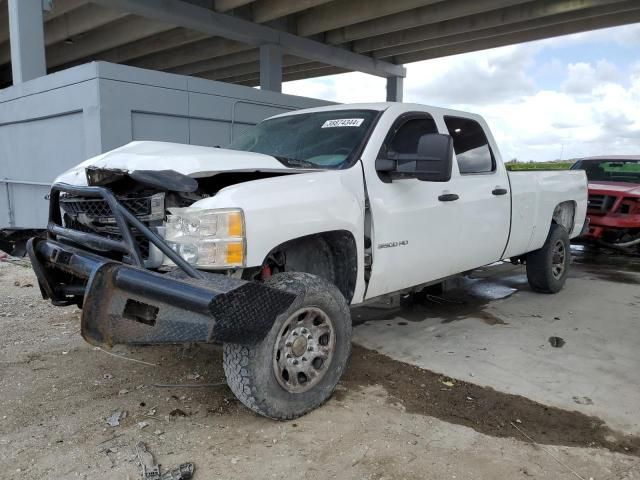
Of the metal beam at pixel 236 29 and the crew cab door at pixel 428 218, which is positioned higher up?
the metal beam at pixel 236 29

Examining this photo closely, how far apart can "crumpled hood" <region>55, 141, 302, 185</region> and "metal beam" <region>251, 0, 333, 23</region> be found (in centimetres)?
1085

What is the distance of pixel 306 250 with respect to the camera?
3707 millimetres

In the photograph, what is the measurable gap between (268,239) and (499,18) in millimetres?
14027

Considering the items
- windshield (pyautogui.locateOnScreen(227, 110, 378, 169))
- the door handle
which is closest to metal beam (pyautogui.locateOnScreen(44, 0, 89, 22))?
windshield (pyautogui.locateOnScreen(227, 110, 378, 169))

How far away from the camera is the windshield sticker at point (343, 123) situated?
13.6 feet

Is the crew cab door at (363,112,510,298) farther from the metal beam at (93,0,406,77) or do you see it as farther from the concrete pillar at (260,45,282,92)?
the concrete pillar at (260,45,282,92)

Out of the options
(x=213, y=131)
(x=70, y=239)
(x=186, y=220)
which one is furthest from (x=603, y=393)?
(x=213, y=131)

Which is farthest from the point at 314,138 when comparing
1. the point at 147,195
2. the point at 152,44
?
the point at 152,44

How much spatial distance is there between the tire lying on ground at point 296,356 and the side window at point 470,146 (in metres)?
2.16

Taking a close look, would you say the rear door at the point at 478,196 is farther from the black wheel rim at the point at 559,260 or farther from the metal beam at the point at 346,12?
the metal beam at the point at 346,12

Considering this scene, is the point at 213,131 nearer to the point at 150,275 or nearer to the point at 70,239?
the point at 70,239

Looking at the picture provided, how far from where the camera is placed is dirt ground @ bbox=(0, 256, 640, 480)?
108 inches

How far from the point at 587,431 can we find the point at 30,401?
3436 mm

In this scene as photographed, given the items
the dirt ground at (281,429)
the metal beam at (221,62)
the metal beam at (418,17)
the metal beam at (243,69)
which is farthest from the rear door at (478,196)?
the metal beam at (243,69)
